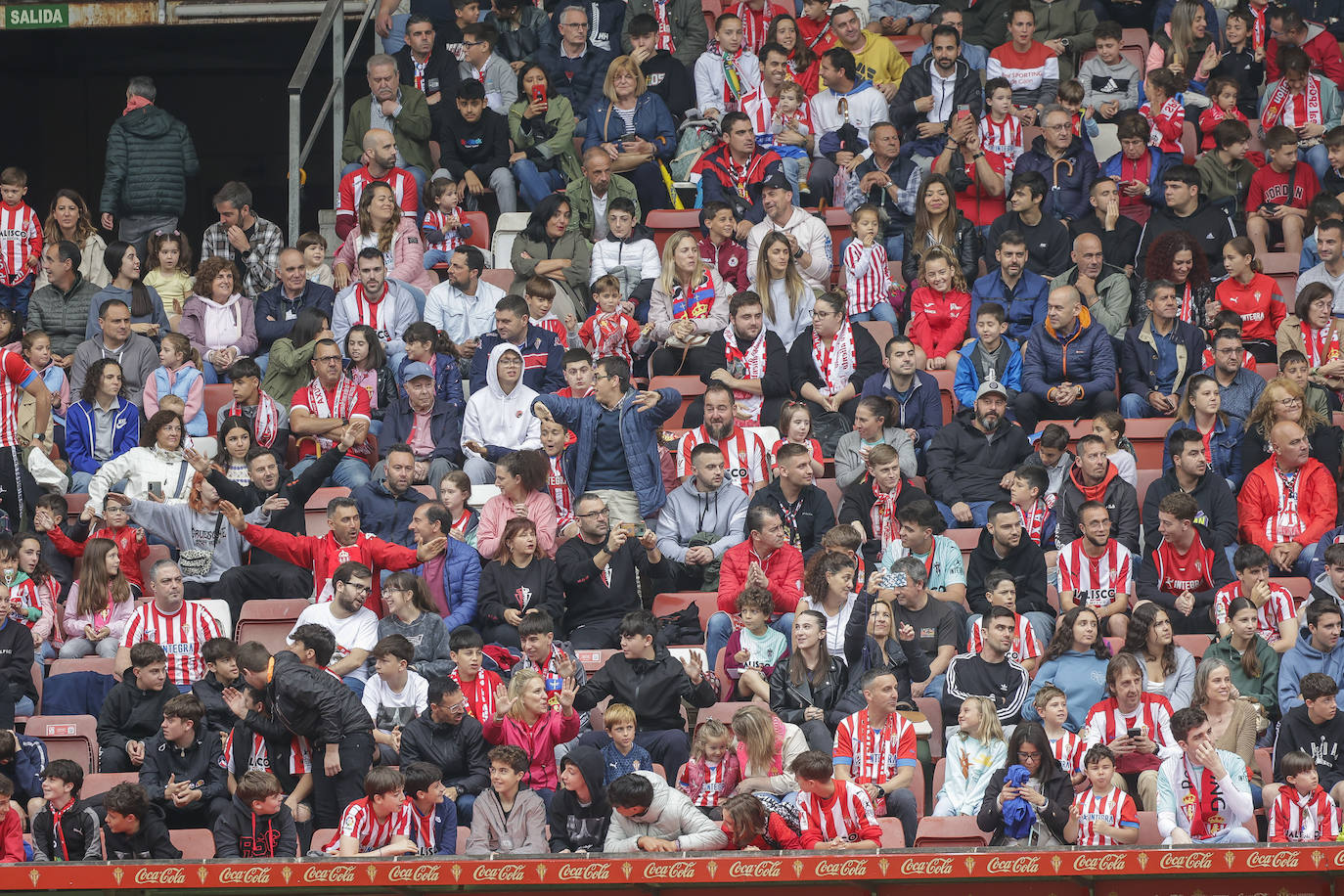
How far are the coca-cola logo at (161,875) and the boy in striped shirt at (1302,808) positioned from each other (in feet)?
16.5

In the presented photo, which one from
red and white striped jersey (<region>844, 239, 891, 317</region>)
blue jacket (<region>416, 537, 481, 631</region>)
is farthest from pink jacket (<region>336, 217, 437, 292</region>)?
blue jacket (<region>416, 537, 481, 631</region>)

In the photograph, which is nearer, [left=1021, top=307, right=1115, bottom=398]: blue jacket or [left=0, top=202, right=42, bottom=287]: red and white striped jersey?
[left=1021, top=307, right=1115, bottom=398]: blue jacket

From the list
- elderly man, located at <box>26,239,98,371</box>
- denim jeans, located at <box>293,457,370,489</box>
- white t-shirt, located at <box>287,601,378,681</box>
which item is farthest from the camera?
elderly man, located at <box>26,239,98,371</box>

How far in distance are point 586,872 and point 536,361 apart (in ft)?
16.1

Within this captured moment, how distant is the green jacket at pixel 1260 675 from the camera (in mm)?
9922

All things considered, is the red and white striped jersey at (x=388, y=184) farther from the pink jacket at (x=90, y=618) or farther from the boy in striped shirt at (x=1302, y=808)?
the boy in striped shirt at (x=1302, y=808)

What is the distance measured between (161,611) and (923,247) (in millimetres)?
5820

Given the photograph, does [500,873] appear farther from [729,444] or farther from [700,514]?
[729,444]

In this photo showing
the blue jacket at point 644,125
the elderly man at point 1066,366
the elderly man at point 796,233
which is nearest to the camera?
the elderly man at point 1066,366

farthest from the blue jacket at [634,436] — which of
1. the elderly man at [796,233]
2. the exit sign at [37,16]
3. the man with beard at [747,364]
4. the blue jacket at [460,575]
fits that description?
the exit sign at [37,16]

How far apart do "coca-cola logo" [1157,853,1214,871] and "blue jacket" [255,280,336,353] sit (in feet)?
23.9

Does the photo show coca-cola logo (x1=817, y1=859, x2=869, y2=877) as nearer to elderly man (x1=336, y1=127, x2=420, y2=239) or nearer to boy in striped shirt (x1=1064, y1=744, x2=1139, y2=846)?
boy in striped shirt (x1=1064, y1=744, x2=1139, y2=846)

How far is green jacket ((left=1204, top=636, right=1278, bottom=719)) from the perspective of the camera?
9922 millimetres

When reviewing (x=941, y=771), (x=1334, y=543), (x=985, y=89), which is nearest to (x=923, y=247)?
(x=985, y=89)
